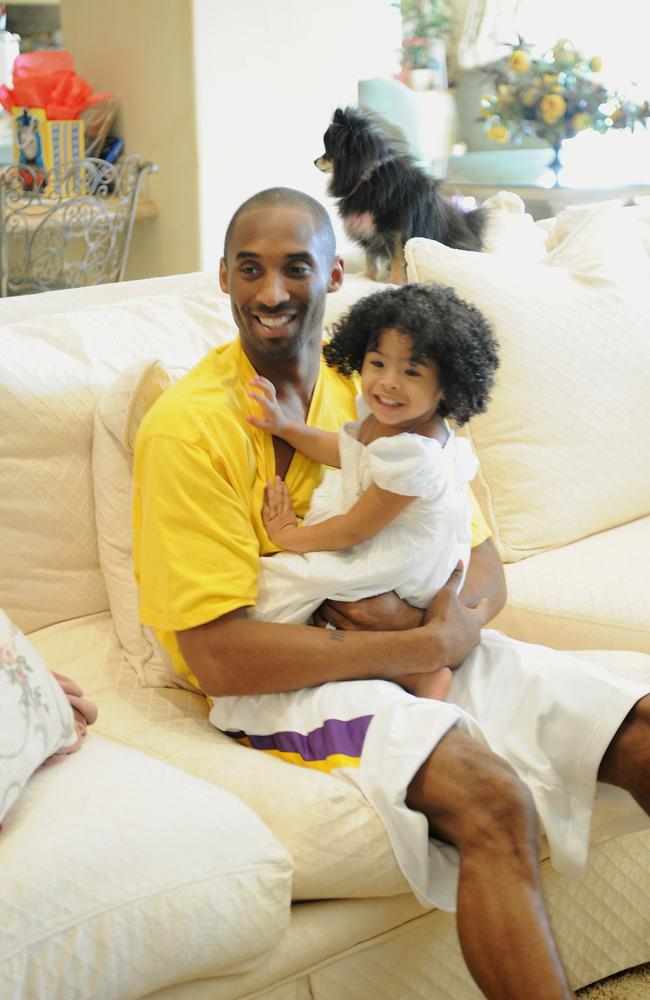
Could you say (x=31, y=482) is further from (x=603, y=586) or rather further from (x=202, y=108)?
(x=202, y=108)

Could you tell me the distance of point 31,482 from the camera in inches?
69.8

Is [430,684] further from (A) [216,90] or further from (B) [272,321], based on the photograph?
(A) [216,90]

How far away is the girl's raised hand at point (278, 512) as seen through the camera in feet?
5.35

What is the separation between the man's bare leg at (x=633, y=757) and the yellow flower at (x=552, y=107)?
10.6 feet

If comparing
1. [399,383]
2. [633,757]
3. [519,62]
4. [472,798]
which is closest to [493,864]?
[472,798]

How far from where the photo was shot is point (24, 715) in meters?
1.38

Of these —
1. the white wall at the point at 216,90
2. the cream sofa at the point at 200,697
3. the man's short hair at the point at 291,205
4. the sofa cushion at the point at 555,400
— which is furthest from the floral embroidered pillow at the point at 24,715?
the white wall at the point at 216,90

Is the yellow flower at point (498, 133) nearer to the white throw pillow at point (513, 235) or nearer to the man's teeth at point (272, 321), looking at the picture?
the white throw pillow at point (513, 235)

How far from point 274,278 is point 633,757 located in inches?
31.0

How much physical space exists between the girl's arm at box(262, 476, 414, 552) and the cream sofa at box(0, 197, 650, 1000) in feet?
0.83

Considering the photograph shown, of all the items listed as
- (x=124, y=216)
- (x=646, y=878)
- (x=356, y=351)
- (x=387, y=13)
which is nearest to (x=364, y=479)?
(x=356, y=351)

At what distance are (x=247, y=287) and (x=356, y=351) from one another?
0.57 ft

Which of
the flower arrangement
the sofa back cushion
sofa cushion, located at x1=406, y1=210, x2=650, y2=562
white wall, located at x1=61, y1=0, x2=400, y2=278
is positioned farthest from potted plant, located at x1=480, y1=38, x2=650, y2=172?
the sofa back cushion

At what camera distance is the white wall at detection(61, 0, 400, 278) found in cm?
404
